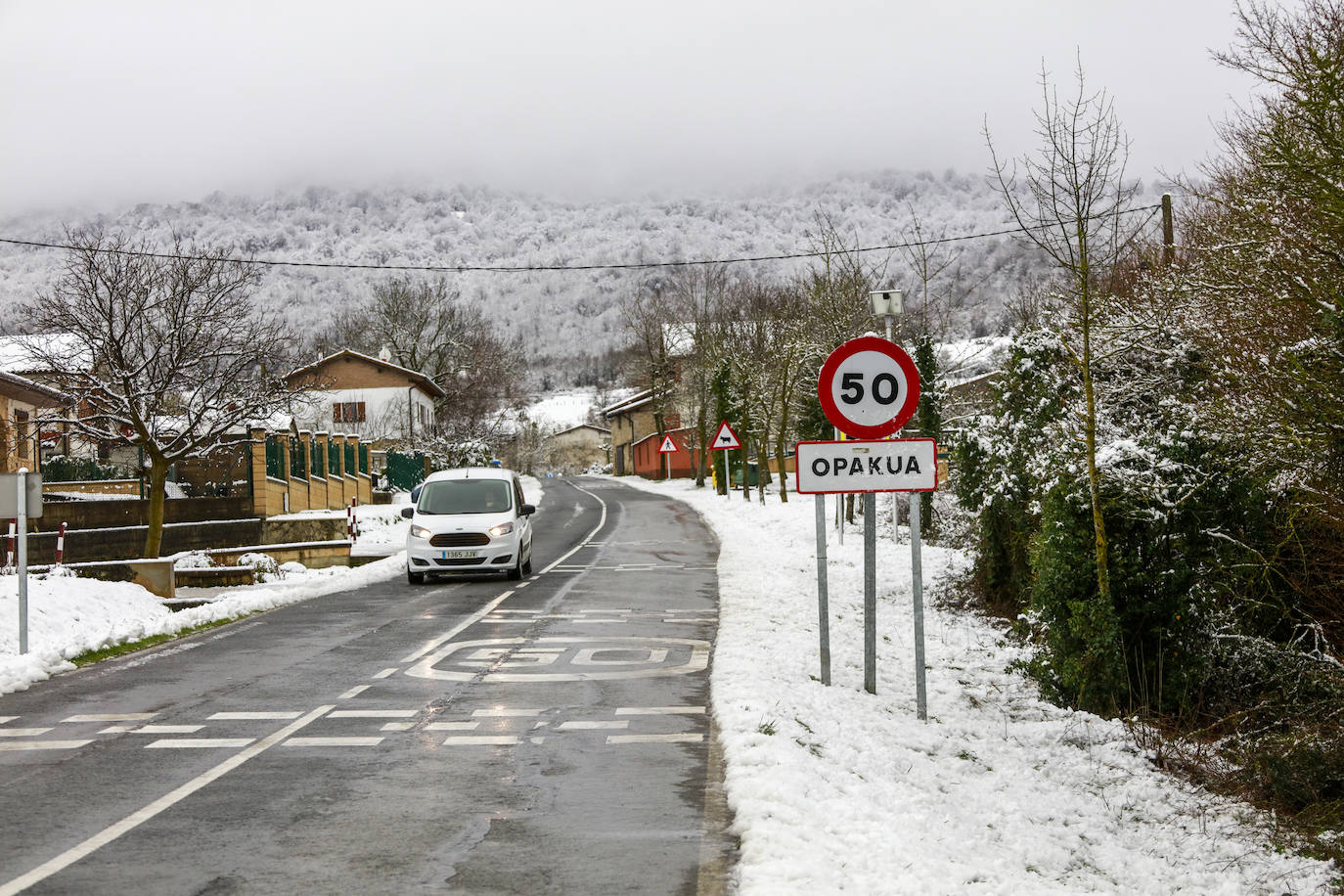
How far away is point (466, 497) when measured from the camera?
21469mm

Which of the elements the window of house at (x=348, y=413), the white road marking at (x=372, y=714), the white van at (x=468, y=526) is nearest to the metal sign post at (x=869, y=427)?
the white road marking at (x=372, y=714)

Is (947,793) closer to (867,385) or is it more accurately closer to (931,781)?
(931,781)

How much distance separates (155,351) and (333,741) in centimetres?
1676

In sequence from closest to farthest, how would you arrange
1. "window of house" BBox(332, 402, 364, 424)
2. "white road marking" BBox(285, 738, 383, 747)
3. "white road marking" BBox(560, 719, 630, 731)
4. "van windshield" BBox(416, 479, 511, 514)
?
"white road marking" BBox(285, 738, 383, 747) < "white road marking" BBox(560, 719, 630, 731) < "van windshield" BBox(416, 479, 511, 514) < "window of house" BBox(332, 402, 364, 424)

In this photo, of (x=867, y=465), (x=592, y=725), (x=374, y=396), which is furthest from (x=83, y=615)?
(x=374, y=396)

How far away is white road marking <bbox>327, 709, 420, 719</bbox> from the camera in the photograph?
354 inches

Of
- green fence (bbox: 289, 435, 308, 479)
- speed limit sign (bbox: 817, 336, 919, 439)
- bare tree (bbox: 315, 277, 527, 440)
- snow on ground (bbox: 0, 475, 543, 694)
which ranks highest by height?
bare tree (bbox: 315, 277, 527, 440)

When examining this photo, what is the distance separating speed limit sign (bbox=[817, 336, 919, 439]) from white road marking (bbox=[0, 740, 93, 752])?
5.61 m

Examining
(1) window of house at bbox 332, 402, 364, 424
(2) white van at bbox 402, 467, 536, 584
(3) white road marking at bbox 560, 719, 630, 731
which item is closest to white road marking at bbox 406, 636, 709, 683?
(3) white road marking at bbox 560, 719, 630, 731

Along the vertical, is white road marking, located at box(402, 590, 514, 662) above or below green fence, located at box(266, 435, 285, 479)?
below

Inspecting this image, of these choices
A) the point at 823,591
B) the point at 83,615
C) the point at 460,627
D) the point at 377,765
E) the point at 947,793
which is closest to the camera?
the point at 947,793

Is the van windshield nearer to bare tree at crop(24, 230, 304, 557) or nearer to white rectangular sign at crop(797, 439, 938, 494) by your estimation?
bare tree at crop(24, 230, 304, 557)

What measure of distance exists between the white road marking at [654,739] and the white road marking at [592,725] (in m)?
0.31

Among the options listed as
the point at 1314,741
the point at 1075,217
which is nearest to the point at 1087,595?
the point at 1314,741
